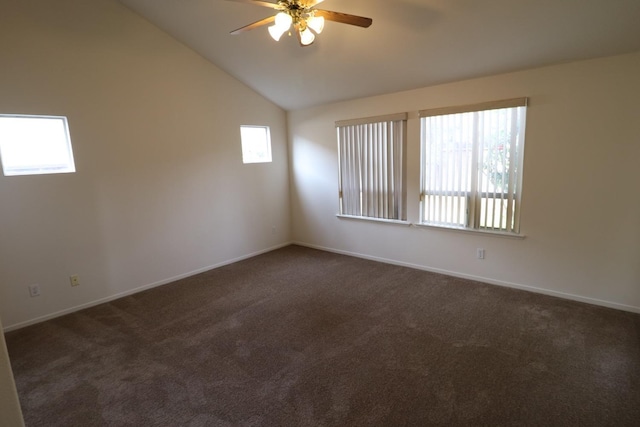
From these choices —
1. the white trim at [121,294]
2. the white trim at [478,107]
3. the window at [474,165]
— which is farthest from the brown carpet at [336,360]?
the white trim at [478,107]

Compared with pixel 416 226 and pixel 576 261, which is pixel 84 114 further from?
pixel 576 261

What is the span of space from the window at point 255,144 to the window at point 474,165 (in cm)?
253

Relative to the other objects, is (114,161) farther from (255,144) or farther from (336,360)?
(336,360)

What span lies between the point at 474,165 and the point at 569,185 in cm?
89

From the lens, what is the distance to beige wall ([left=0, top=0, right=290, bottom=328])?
123 inches

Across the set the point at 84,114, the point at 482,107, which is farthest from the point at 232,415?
the point at 482,107

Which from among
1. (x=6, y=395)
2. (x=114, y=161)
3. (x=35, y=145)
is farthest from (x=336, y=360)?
(x=35, y=145)

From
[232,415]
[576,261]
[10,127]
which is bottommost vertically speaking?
[232,415]

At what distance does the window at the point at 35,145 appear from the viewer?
311 centimetres

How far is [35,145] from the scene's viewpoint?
10.7ft

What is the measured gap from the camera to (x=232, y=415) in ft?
6.64

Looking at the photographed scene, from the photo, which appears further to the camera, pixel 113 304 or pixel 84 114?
pixel 113 304

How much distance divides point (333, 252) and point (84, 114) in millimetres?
3672

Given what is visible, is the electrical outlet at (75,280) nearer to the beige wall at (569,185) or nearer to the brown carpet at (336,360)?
the brown carpet at (336,360)
